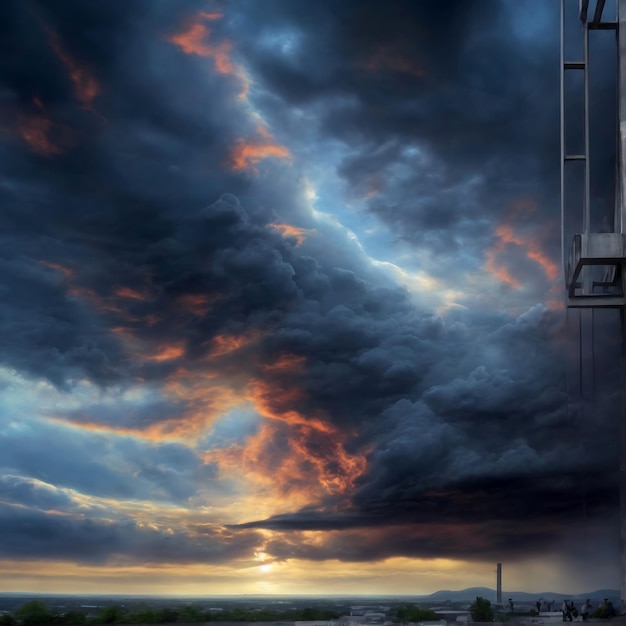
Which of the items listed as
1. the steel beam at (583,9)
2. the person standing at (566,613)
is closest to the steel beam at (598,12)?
the steel beam at (583,9)

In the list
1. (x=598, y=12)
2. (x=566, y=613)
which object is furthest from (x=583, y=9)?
(x=566, y=613)

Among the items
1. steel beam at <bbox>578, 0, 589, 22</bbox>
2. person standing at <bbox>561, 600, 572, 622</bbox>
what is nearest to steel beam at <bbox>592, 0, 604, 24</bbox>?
steel beam at <bbox>578, 0, 589, 22</bbox>

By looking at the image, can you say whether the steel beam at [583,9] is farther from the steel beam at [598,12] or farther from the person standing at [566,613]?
the person standing at [566,613]

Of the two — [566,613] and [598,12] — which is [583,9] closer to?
[598,12]

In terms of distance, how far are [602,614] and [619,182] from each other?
42.2 feet

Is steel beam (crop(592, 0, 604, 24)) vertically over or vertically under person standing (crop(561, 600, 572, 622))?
over

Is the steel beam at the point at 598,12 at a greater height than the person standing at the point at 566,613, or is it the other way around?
the steel beam at the point at 598,12

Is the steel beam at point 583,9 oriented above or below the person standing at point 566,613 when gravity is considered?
above

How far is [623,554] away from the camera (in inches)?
945

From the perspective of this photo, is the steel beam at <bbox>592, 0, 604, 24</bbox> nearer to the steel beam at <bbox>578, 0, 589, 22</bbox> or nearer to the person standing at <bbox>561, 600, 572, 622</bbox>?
the steel beam at <bbox>578, 0, 589, 22</bbox>

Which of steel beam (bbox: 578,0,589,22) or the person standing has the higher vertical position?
steel beam (bbox: 578,0,589,22)

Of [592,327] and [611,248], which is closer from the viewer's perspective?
[611,248]

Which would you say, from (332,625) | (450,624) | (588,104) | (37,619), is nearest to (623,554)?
(450,624)

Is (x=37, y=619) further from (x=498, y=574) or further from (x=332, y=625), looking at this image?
(x=498, y=574)
